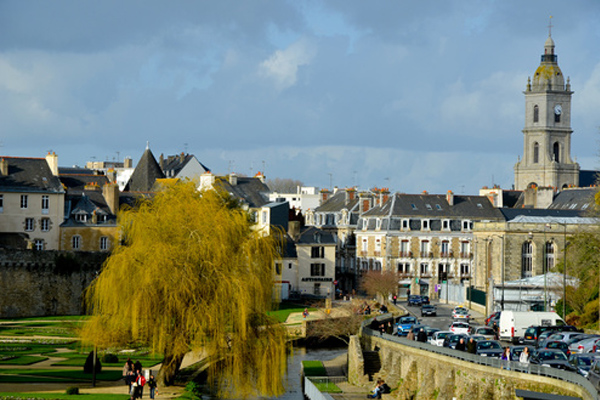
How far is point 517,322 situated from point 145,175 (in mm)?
61390

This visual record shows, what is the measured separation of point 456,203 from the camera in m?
102

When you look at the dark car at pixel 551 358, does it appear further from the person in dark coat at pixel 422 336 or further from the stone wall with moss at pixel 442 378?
the person in dark coat at pixel 422 336

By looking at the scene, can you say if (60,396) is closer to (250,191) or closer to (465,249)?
(465,249)

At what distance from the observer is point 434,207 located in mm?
100750

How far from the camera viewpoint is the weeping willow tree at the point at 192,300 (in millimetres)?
42656

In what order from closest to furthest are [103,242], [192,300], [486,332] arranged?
[192,300], [486,332], [103,242]

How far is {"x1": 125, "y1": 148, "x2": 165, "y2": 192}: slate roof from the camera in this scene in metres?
109

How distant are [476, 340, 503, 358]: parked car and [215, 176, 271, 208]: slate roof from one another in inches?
2337

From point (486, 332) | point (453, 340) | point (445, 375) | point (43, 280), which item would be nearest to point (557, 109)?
point (43, 280)

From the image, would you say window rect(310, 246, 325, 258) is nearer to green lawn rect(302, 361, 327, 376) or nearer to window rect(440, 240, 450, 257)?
window rect(440, 240, 450, 257)

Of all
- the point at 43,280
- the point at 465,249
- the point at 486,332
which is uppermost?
the point at 465,249

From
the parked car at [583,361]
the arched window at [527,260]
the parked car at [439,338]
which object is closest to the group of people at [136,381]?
the parked car at [439,338]

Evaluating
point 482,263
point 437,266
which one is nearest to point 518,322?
point 482,263

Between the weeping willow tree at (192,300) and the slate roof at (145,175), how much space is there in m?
64.7
